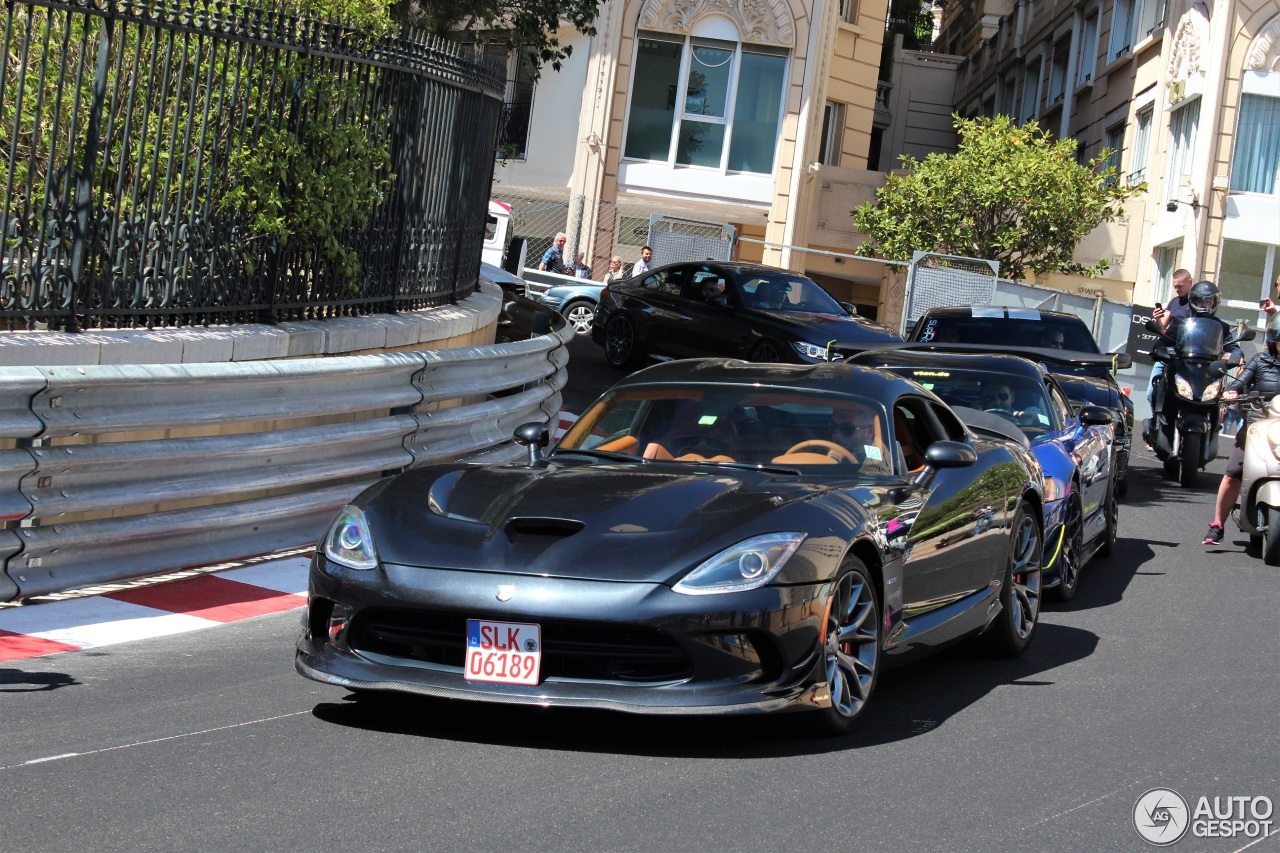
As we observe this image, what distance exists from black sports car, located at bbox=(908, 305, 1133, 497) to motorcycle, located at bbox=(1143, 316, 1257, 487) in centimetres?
52

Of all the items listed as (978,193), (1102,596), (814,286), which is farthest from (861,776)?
(978,193)

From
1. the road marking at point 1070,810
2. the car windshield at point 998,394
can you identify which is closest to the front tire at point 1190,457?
the car windshield at point 998,394

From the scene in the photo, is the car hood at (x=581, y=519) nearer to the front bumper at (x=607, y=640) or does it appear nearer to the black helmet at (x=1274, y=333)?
the front bumper at (x=607, y=640)

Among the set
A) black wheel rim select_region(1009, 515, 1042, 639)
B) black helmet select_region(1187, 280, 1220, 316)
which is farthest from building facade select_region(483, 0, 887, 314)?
black wheel rim select_region(1009, 515, 1042, 639)

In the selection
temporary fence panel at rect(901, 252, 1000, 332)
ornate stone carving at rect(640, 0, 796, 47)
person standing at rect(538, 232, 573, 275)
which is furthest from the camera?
ornate stone carving at rect(640, 0, 796, 47)

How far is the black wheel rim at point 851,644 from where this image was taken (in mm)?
5840

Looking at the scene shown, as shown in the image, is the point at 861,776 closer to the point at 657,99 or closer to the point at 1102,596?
the point at 1102,596

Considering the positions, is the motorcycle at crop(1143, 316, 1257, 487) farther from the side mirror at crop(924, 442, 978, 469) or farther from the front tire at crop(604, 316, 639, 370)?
the side mirror at crop(924, 442, 978, 469)

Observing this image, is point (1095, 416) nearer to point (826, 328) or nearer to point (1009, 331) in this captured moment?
point (1009, 331)

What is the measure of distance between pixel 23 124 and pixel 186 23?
102 cm

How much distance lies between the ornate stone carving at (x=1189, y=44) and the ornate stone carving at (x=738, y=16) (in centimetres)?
756

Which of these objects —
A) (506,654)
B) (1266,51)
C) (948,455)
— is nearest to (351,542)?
(506,654)

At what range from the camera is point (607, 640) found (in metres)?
5.49

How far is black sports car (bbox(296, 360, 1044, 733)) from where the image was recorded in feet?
17.9
